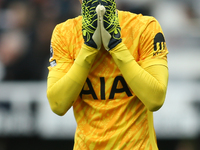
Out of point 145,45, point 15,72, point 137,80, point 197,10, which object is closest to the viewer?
point 137,80

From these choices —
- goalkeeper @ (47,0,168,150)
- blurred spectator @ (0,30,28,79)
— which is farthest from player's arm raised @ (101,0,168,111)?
blurred spectator @ (0,30,28,79)

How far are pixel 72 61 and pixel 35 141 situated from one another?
2005 mm

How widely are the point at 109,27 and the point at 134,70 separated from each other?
0.74 ft

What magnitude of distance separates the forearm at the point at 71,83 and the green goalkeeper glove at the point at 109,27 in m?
0.08

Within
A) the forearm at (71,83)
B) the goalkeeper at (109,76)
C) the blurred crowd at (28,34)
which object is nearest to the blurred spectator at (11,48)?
the blurred crowd at (28,34)

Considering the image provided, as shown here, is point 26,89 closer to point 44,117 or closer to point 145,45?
point 44,117

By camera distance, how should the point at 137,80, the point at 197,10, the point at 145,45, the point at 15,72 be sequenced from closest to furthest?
the point at 137,80, the point at 145,45, the point at 197,10, the point at 15,72

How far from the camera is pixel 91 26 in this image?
147cm

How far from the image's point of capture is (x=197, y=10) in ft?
10.8

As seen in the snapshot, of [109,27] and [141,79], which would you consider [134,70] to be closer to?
[141,79]

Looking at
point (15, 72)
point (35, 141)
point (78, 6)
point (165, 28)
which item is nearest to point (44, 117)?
point (35, 141)

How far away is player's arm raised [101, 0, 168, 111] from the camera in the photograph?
1.46 metres

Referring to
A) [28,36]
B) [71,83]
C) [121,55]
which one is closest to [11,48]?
[28,36]

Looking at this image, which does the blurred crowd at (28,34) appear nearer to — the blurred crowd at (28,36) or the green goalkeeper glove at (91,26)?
the blurred crowd at (28,36)
